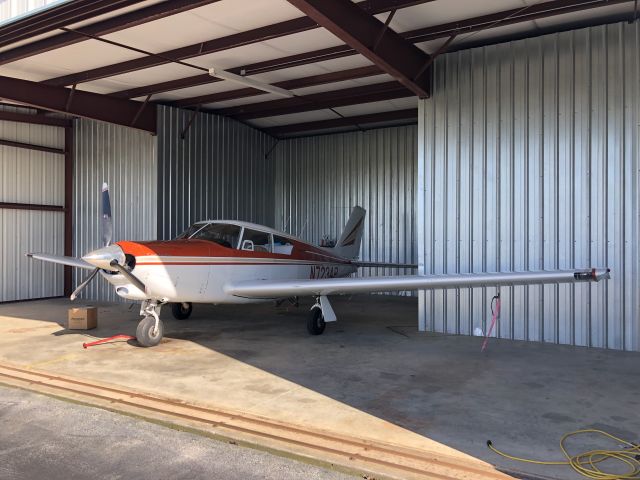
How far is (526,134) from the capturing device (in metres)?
7.43

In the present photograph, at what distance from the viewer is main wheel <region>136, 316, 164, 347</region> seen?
679 centimetres

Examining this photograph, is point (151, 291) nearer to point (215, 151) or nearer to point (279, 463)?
point (279, 463)

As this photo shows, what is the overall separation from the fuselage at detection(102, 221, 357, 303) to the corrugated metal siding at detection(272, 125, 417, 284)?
5636mm

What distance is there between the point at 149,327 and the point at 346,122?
8713 millimetres

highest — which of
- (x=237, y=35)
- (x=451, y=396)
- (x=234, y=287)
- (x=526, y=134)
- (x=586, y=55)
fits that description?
(x=237, y=35)

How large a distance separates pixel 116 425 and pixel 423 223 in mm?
5713

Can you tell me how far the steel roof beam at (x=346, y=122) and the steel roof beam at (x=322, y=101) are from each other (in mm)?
1504

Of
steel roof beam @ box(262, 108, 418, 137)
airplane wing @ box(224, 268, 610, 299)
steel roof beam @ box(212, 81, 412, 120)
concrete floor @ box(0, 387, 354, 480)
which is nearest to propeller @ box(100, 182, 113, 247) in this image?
airplane wing @ box(224, 268, 610, 299)

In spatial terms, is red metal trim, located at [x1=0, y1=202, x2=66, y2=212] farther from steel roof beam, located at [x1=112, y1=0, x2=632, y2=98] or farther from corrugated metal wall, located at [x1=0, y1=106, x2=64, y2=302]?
steel roof beam, located at [x1=112, y1=0, x2=632, y2=98]

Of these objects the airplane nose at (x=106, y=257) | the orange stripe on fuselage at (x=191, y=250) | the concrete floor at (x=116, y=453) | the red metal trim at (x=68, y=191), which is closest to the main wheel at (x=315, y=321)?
the orange stripe on fuselage at (x=191, y=250)

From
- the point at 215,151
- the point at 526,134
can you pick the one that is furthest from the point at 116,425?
the point at 215,151

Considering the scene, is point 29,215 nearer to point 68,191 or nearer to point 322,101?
point 68,191

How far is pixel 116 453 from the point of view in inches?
136

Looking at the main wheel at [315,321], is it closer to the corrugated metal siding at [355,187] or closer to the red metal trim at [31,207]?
the corrugated metal siding at [355,187]
